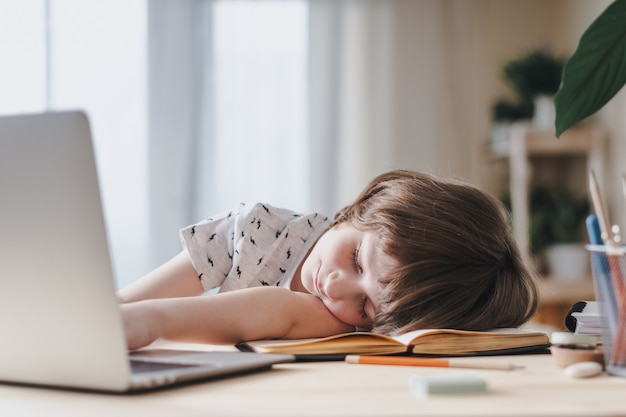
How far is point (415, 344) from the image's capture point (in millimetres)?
867

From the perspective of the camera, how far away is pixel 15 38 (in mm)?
3408

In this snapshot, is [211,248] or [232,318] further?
[211,248]

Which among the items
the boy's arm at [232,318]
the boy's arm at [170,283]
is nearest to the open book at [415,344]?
the boy's arm at [232,318]

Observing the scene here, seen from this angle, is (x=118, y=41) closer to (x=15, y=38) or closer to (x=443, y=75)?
(x=15, y=38)

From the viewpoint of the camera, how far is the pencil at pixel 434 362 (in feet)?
2.48

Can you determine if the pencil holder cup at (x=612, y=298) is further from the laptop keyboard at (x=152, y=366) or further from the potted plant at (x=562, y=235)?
the potted plant at (x=562, y=235)

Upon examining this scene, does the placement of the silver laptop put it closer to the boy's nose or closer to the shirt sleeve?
the boy's nose

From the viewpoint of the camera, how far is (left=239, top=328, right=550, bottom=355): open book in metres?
0.84

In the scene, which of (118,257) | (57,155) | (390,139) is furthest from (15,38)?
(57,155)

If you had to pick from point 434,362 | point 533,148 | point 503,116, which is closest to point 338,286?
point 434,362

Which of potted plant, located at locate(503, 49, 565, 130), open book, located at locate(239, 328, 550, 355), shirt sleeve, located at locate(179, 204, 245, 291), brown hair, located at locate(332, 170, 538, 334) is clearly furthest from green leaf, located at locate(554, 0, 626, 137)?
potted plant, located at locate(503, 49, 565, 130)

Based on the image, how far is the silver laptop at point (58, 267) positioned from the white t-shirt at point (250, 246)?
23.1 inches

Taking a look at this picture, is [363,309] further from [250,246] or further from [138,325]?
[138,325]

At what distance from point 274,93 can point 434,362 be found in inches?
120
